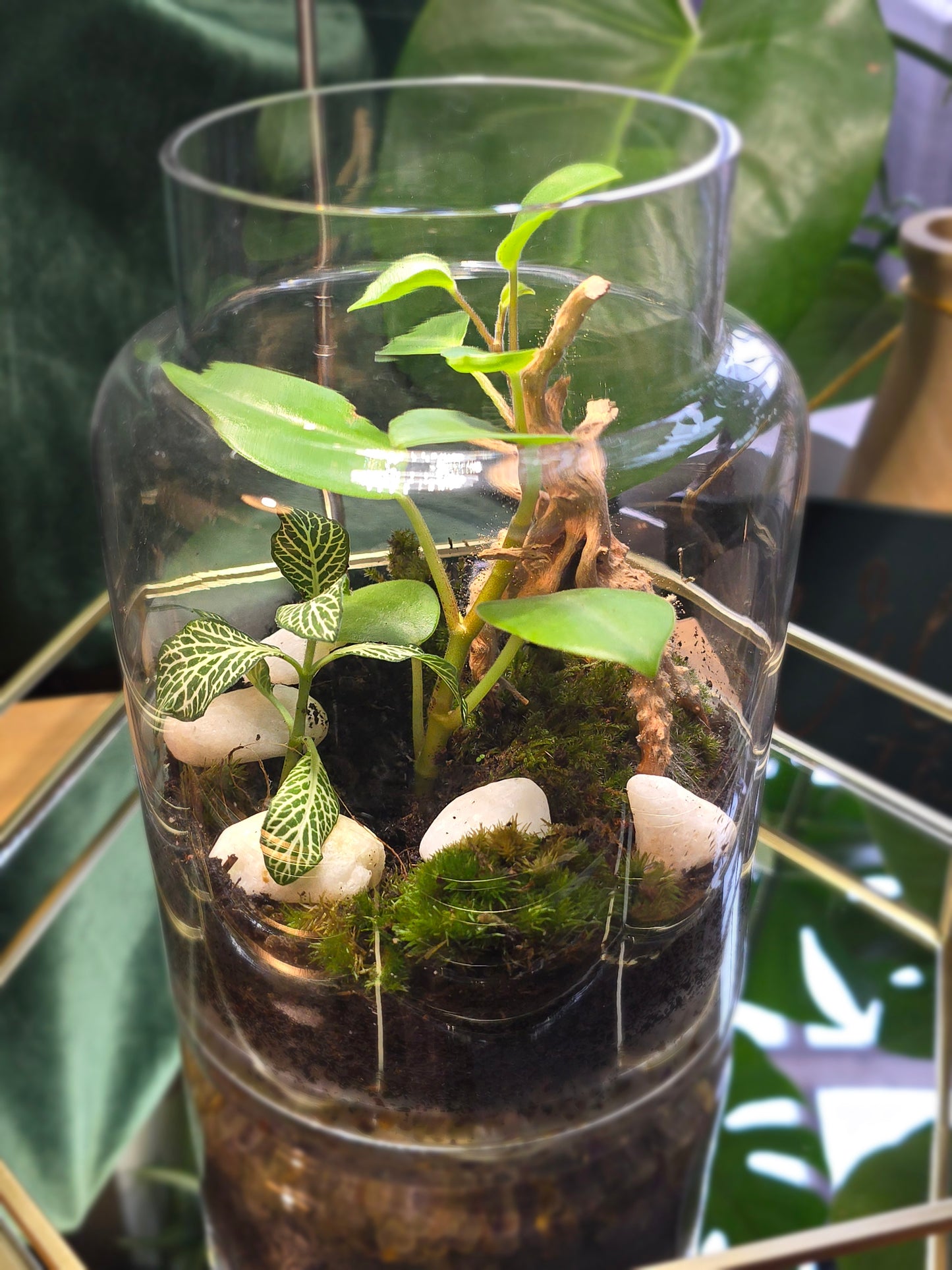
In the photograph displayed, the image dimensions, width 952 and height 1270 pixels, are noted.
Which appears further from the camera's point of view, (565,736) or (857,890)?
(857,890)

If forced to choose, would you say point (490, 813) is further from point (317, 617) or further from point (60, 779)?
point (60, 779)

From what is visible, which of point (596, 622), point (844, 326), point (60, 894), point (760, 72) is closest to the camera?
point (596, 622)

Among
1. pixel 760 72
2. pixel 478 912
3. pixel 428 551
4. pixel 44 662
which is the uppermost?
pixel 760 72

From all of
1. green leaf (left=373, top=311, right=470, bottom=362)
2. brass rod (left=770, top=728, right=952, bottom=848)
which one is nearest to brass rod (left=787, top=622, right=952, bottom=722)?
brass rod (left=770, top=728, right=952, bottom=848)

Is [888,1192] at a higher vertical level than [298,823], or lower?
lower

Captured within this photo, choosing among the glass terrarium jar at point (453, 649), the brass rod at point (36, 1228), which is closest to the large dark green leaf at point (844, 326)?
the glass terrarium jar at point (453, 649)

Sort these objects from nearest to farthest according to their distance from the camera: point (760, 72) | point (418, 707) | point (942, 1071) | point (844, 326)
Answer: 1. point (418, 707)
2. point (942, 1071)
3. point (760, 72)
4. point (844, 326)

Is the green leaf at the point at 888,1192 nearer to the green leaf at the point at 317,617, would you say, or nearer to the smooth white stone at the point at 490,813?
the smooth white stone at the point at 490,813

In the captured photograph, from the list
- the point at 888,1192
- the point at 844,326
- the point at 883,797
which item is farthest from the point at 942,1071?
the point at 844,326
